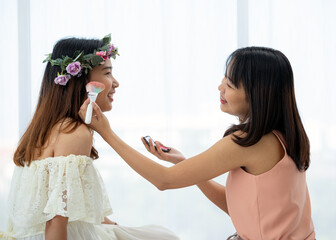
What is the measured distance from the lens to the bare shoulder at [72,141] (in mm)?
1378

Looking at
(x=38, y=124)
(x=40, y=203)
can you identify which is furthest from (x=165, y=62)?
(x=40, y=203)

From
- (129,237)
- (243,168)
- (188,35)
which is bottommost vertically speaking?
(129,237)

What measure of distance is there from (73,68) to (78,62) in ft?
0.11

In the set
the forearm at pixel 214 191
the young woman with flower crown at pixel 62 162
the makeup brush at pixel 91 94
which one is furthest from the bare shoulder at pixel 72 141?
the forearm at pixel 214 191

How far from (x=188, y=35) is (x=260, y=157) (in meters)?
1.66

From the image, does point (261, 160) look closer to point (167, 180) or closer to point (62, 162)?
point (167, 180)

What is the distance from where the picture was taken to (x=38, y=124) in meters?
1.48

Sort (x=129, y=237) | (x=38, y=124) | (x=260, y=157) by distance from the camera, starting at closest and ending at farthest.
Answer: (x=260, y=157)
(x=38, y=124)
(x=129, y=237)

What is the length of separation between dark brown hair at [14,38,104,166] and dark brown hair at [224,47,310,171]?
62 cm

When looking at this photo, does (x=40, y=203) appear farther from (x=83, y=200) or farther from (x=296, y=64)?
(x=296, y=64)

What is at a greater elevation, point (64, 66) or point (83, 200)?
point (64, 66)

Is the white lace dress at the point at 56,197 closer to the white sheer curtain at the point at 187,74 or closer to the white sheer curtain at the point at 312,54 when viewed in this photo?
the white sheer curtain at the point at 187,74

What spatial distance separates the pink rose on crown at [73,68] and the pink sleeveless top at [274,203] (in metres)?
0.72

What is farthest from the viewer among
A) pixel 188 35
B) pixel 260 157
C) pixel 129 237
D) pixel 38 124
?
pixel 188 35
